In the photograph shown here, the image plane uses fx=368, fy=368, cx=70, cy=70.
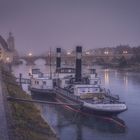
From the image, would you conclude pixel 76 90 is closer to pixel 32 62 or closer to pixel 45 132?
pixel 45 132

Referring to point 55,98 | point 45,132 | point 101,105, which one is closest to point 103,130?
point 101,105

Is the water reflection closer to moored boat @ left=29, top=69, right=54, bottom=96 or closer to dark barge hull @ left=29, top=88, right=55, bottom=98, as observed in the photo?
dark barge hull @ left=29, top=88, right=55, bottom=98

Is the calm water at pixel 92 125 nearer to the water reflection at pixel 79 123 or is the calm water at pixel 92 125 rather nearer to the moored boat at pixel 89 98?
the water reflection at pixel 79 123

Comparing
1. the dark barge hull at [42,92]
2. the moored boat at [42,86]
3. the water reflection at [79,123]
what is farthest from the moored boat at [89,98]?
the moored boat at [42,86]

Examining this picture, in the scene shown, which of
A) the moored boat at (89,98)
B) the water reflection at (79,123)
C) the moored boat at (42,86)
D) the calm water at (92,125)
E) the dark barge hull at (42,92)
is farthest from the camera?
the moored boat at (42,86)

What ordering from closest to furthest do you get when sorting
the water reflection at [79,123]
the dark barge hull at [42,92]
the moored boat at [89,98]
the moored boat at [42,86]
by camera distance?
the water reflection at [79,123]
the moored boat at [89,98]
the dark barge hull at [42,92]
the moored boat at [42,86]

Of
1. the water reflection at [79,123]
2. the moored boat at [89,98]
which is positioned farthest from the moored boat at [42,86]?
the water reflection at [79,123]

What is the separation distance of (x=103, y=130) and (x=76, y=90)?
17.4 ft

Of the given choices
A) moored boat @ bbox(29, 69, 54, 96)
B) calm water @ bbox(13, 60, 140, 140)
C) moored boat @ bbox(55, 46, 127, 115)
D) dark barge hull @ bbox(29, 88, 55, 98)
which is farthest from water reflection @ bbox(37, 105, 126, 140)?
moored boat @ bbox(29, 69, 54, 96)

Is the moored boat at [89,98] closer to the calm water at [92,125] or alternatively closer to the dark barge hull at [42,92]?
the calm water at [92,125]

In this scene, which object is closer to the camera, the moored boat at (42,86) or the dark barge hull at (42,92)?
the dark barge hull at (42,92)

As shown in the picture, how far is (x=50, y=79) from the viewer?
27547 mm

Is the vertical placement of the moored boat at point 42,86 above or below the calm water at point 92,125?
above

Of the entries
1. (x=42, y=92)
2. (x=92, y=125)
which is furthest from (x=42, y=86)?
(x=92, y=125)
